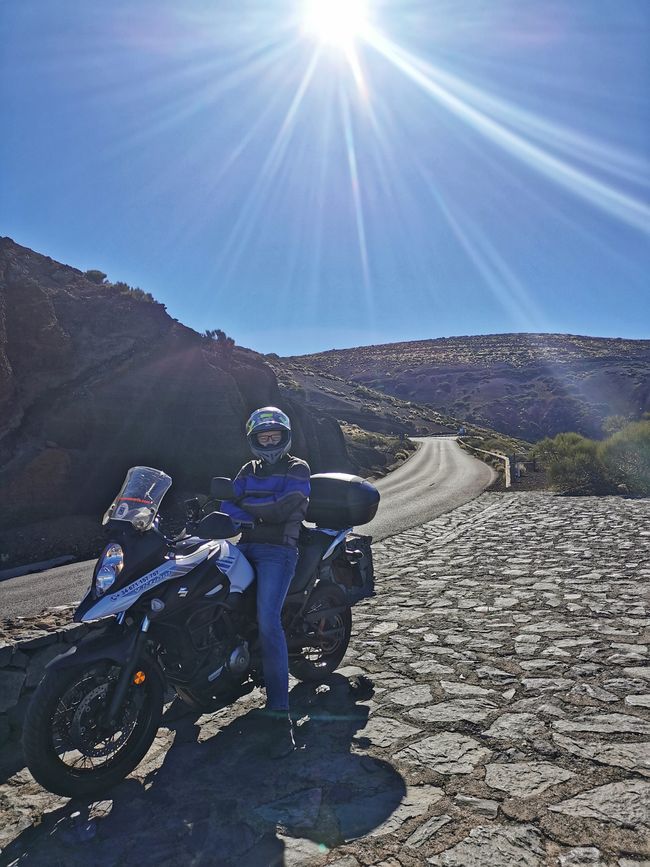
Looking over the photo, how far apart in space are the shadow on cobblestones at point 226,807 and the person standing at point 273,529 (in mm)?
292

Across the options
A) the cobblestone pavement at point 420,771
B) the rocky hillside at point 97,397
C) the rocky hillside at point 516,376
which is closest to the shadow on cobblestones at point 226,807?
the cobblestone pavement at point 420,771

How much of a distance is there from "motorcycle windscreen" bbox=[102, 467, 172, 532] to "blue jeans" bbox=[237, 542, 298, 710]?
999 mm

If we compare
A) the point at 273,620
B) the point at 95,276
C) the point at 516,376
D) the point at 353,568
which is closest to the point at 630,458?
the point at 353,568

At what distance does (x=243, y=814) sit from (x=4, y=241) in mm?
28671

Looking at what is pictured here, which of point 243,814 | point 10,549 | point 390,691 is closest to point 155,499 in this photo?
point 243,814

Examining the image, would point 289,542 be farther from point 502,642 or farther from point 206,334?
point 206,334

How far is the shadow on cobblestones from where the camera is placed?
281cm

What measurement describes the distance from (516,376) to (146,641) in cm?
10604

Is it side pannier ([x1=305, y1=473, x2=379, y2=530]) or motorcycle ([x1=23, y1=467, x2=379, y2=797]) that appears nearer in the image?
motorcycle ([x1=23, y1=467, x2=379, y2=797])

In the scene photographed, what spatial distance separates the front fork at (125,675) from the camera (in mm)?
3131

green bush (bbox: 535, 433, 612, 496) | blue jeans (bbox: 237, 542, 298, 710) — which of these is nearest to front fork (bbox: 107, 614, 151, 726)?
blue jeans (bbox: 237, 542, 298, 710)

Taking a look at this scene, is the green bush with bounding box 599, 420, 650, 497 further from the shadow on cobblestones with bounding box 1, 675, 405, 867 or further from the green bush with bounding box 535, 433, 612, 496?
the shadow on cobblestones with bounding box 1, 675, 405, 867

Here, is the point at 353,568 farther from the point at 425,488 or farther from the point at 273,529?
the point at 425,488

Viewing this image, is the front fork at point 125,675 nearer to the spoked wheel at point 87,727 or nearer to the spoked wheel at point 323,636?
the spoked wheel at point 87,727
